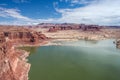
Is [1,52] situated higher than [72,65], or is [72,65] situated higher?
[1,52]

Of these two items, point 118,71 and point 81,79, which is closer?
point 81,79

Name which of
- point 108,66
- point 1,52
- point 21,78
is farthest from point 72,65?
point 1,52

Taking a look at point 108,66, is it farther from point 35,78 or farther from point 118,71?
point 35,78

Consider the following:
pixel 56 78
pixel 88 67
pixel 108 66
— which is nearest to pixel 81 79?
pixel 56 78

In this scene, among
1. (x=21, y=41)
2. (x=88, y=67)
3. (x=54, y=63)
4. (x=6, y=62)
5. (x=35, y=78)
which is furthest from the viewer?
(x=21, y=41)

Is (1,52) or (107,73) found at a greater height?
(1,52)

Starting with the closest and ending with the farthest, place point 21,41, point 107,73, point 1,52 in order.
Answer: point 1,52 → point 107,73 → point 21,41

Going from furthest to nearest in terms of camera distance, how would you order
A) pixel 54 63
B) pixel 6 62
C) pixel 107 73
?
1. pixel 54 63
2. pixel 107 73
3. pixel 6 62

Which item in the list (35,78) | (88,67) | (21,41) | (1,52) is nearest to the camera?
(1,52)

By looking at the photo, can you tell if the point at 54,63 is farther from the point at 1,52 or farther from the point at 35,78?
the point at 1,52
